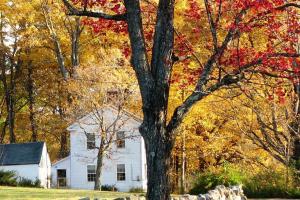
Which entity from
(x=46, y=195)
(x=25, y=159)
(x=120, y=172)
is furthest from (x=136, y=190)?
(x=46, y=195)

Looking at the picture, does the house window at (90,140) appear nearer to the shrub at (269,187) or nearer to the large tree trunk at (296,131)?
the large tree trunk at (296,131)

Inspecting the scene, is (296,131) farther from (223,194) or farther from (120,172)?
(120,172)

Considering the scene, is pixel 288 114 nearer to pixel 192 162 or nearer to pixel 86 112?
pixel 192 162

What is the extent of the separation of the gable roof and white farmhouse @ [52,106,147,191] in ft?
9.72

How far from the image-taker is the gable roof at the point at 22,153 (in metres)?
34.1

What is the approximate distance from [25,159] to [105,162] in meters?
5.41

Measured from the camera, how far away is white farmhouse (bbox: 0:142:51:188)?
111 ft

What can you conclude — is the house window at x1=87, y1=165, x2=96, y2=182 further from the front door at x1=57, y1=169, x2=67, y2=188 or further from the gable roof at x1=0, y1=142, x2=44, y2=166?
the gable roof at x1=0, y1=142, x2=44, y2=166

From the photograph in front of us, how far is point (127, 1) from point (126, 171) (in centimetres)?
2957

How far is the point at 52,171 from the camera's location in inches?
1511

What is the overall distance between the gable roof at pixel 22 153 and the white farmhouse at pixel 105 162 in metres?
2.96

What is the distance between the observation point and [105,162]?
1437 inches

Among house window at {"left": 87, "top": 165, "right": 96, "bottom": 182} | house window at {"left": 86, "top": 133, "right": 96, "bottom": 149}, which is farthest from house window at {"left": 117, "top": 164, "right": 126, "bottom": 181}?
house window at {"left": 86, "top": 133, "right": 96, "bottom": 149}

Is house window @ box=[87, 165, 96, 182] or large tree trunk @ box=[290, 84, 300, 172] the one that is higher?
large tree trunk @ box=[290, 84, 300, 172]
